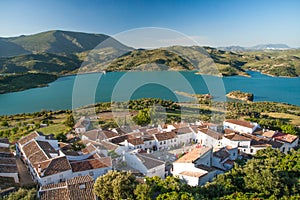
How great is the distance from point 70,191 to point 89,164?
2861 millimetres

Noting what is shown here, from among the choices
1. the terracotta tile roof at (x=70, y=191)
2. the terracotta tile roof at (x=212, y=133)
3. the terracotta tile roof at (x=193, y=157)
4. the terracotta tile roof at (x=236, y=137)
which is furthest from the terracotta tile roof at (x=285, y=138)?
the terracotta tile roof at (x=70, y=191)

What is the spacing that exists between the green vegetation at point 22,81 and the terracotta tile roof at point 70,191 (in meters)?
46.2

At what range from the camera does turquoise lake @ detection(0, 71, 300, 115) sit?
39844 mm

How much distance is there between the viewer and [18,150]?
47.5 ft

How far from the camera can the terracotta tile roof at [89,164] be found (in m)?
11.4

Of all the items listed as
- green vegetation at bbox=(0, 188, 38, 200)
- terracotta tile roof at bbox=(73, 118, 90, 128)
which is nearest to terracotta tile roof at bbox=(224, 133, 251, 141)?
terracotta tile roof at bbox=(73, 118, 90, 128)

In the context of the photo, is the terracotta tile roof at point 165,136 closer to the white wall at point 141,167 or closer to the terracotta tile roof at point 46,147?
the white wall at point 141,167

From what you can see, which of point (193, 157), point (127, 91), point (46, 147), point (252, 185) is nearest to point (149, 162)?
point (193, 157)

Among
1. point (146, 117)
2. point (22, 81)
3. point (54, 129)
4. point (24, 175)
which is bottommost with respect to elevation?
point (54, 129)

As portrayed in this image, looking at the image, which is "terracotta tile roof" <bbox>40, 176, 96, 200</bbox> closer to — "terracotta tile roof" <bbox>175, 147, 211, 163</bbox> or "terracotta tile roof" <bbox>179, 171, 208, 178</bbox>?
"terracotta tile roof" <bbox>179, 171, 208, 178</bbox>

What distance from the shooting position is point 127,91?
40469 millimetres

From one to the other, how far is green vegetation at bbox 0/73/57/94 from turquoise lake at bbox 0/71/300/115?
1825mm

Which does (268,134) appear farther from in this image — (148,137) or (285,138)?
(148,137)

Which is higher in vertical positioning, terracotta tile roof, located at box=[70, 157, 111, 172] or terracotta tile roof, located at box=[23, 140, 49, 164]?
terracotta tile roof, located at box=[23, 140, 49, 164]
